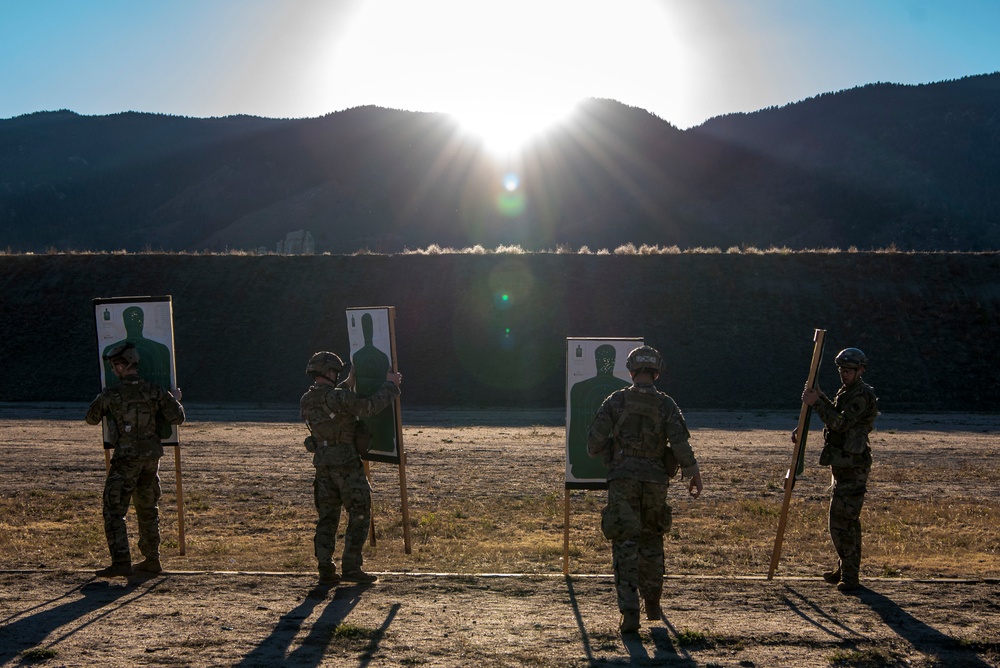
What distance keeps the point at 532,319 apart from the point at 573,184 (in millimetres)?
49752

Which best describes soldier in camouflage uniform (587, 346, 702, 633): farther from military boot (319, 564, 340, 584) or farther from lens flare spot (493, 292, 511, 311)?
lens flare spot (493, 292, 511, 311)

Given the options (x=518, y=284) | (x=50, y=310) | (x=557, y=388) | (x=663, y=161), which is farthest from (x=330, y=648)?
(x=663, y=161)

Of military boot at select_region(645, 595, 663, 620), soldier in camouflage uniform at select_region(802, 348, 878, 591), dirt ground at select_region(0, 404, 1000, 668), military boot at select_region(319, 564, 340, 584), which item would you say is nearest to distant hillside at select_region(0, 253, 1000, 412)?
dirt ground at select_region(0, 404, 1000, 668)

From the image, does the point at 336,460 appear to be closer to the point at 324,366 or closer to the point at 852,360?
the point at 324,366

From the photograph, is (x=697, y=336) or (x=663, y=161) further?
(x=663, y=161)

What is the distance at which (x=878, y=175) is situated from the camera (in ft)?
260

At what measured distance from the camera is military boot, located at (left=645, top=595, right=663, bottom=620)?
24.8ft

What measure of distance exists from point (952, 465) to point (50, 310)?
115 feet

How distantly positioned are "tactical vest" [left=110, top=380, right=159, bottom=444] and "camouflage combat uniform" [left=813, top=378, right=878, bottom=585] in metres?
6.51

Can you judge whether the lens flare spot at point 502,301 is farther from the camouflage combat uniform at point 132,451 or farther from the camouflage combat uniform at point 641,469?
the camouflage combat uniform at point 641,469

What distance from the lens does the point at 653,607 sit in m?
7.57

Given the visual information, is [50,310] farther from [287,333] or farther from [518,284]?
[518,284]

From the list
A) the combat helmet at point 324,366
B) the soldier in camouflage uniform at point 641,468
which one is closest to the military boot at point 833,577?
the soldier in camouflage uniform at point 641,468

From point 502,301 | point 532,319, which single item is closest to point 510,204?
point 502,301
